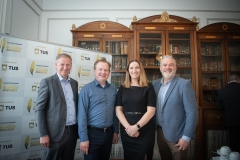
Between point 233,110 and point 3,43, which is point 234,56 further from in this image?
point 3,43

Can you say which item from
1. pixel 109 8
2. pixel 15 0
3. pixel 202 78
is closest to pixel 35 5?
pixel 15 0

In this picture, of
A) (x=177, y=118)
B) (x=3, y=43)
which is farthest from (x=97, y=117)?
(x=3, y=43)

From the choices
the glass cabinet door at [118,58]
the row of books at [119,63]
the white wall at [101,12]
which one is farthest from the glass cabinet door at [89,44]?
the white wall at [101,12]

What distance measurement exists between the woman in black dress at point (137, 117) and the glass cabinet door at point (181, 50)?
68.4 inches

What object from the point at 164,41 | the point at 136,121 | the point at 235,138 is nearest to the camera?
the point at 136,121

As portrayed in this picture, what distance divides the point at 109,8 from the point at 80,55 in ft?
5.21

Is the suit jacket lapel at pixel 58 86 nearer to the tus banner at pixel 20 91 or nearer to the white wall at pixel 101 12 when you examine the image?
the tus banner at pixel 20 91

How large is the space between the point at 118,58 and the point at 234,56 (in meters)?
2.32

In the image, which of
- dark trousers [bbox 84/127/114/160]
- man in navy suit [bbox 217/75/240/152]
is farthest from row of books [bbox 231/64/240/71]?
dark trousers [bbox 84/127/114/160]

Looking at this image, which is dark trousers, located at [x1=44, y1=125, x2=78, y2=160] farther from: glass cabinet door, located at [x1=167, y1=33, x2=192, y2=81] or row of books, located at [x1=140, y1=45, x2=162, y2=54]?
glass cabinet door, located at [x1=167, y1=33, x2=192, y2=81]

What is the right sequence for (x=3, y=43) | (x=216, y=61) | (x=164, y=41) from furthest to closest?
(x=216, y=61) < (x=164, y=41) < (x=3, y=43)

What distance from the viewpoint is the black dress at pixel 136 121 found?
142 centimetres

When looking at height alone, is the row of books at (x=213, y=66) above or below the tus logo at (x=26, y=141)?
above

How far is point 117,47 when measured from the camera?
3.10 metres
